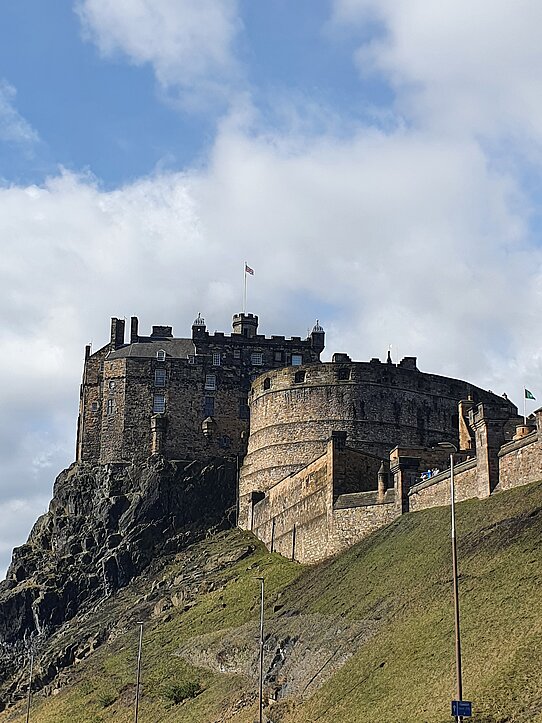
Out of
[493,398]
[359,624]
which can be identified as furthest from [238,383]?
[359,624]

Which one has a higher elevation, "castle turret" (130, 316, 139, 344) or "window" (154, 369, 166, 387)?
"castle turret" (130, 316, 139, 344)

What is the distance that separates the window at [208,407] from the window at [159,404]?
3.68m

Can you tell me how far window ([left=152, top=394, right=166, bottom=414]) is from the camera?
101562 millimetres

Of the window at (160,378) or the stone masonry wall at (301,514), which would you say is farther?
the window at (160,378)

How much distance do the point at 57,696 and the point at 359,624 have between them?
3106 cm

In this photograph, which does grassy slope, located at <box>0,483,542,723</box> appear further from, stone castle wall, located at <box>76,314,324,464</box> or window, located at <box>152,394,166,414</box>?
window, located at <box>152,394,166,414</box>

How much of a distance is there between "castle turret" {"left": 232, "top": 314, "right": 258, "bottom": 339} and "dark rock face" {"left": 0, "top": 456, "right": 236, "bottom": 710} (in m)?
14.1

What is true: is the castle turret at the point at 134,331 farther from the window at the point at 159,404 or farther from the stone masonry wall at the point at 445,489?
the stone masonry wall at the point at 445,489

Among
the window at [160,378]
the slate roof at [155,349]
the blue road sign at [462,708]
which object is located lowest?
the blue road sign at [462,708]

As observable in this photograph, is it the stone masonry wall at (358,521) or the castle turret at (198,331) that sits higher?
the castle turret at (198,331)

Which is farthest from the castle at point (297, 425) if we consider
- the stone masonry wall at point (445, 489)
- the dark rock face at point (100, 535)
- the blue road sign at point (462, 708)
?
the blue road sign at point (462, 708)

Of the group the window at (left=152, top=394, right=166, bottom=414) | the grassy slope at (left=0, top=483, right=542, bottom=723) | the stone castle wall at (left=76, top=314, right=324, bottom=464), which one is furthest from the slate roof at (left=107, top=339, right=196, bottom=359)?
the grassy slope at (left=0, top=483, right=542, bottom=723)

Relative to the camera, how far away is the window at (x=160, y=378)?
102250 mm

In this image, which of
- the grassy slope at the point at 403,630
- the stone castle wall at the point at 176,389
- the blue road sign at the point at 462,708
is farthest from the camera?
the stone castle wall at the point at 176,389
